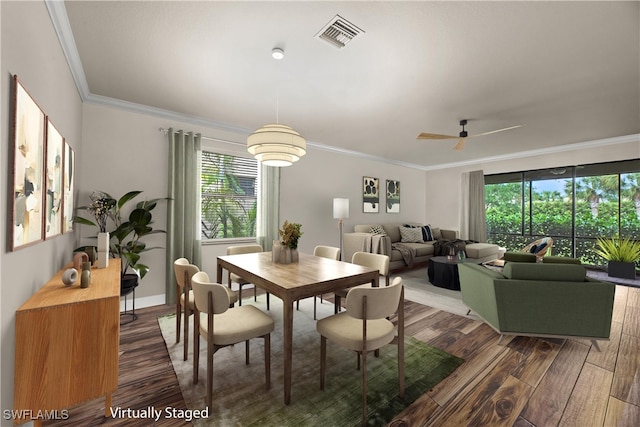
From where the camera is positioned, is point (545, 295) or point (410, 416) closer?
point (410, 416)

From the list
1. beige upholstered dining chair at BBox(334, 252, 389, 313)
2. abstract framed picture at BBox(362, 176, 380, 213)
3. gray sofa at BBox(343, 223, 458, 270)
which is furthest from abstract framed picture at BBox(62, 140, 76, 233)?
abstract framed picture at BBox(362, 176, 380, 213)

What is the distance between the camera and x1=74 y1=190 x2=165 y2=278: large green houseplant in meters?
2.78

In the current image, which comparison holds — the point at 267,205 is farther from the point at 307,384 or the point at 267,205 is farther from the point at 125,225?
the point at 307,384

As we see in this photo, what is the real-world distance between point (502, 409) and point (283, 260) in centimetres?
186

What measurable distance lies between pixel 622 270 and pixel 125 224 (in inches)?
300

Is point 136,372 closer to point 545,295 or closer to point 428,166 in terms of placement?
point 545,295

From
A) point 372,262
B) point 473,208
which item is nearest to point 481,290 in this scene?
point 372,262

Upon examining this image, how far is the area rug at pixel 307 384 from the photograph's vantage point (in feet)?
5.10

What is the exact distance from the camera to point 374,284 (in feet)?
7.06

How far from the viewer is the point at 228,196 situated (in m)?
4.03

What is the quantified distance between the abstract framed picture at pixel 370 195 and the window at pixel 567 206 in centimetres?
289

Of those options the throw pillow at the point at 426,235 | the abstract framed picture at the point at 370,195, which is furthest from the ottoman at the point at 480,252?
the abstract framed picture at the point at 370,195

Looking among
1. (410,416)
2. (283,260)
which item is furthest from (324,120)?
(410,416)

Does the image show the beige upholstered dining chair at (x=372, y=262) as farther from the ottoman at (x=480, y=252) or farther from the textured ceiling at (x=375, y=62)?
the ottoman at (x=480, y=252)
